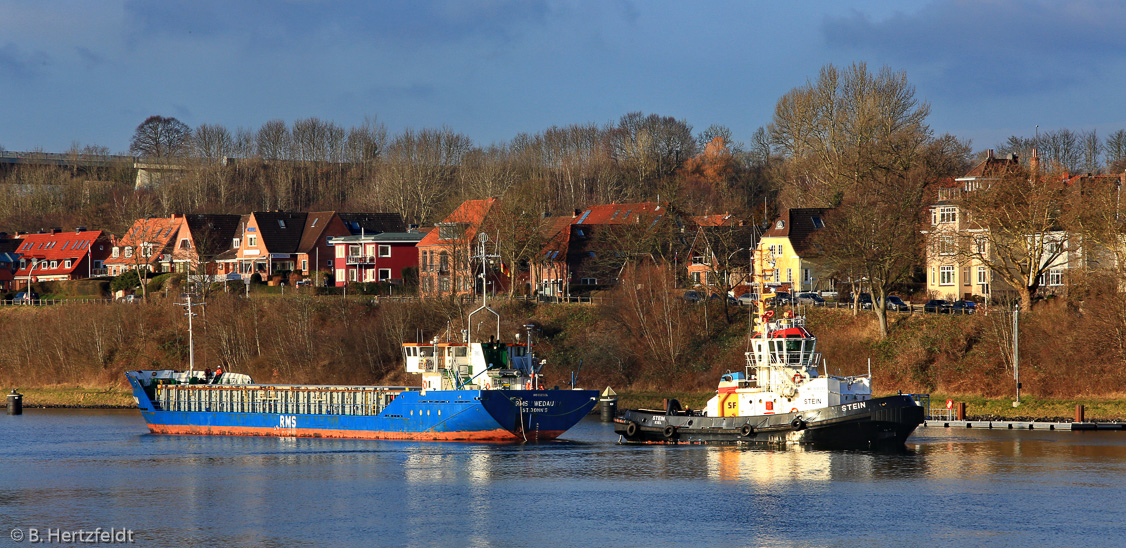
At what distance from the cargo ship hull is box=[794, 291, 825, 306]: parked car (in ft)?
96.0

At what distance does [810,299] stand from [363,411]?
36.9 m

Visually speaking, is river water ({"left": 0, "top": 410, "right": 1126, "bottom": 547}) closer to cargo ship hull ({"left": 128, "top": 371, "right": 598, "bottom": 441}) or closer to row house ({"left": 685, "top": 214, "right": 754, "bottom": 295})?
cargo ship hull ({"left": 128, "top": 371, "right": 598, "bottom": 441})

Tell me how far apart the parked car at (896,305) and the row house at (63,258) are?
320ft

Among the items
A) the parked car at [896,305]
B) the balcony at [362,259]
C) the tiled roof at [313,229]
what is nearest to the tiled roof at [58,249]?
the tiled roof at [313,229]

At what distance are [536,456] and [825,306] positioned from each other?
3631cm

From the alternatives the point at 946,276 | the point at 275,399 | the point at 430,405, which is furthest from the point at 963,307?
the point at 275,399

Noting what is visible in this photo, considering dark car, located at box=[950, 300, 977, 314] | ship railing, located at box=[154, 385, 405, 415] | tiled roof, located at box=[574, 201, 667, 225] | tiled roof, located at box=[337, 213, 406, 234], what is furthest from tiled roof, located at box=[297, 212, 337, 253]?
dark car, located at box=[950, 300, 977, 314]

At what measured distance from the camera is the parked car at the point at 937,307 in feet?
253

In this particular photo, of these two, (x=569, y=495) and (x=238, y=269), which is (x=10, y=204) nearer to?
(x=238, y=269)

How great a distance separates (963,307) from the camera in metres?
76.8

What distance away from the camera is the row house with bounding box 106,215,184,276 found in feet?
420

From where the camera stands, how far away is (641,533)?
3584cm

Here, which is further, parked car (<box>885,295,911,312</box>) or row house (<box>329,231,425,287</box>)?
row house (<box>329,231,425,287</box>)

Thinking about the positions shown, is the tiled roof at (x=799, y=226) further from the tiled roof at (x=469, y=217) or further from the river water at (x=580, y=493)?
the river water at (x=580, y=493)
